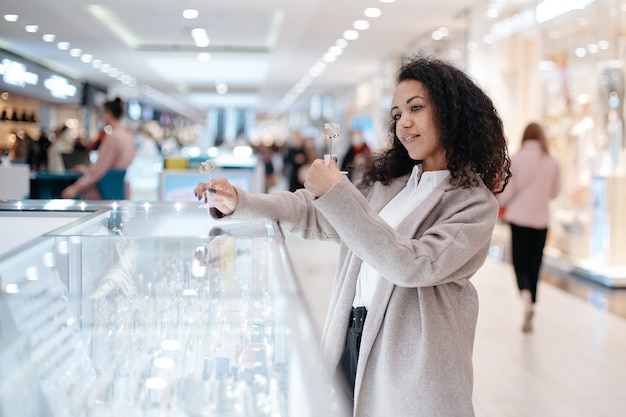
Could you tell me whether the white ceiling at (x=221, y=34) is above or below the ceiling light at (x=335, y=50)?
below

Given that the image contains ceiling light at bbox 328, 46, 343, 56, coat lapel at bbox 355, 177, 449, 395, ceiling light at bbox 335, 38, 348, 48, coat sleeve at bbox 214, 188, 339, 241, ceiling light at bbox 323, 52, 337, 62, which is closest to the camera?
coat lapel at bbox 355, 177, 449, 395

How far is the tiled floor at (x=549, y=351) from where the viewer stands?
13.2ft

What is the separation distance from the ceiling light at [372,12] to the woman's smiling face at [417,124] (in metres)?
8.26

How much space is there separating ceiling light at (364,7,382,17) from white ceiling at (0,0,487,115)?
9cm

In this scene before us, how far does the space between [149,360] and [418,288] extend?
67cm

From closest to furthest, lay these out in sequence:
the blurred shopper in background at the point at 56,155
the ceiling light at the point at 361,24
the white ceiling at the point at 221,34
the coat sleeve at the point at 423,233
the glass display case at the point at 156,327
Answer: the glass display case at the point at 156,327 < the coat sleeve at the point at 423,233 < the white ceiling at the point at 221,34 < the blurred shopper in background at the point at 56,155 < the ceiling light at the point at 361,24

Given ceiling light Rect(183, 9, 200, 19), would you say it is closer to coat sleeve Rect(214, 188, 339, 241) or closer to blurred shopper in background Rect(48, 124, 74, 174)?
blurred shopper in background Rect(48, 124, 74, 174)

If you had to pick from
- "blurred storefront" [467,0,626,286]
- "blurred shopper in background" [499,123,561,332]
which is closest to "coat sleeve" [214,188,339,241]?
"blurred shopper in background" [499,123,561,332]

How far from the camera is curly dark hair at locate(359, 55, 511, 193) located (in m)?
1.89

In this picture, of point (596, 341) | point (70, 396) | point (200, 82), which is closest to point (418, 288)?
point (70, 396)

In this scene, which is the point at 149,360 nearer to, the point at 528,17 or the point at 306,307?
the point at 306,307

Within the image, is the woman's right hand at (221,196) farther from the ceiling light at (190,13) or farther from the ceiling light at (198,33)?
the ceiling light at (198,33)

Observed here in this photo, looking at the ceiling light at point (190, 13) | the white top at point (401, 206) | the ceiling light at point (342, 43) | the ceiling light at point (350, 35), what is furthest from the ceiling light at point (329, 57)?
the white top at point (401, 206)

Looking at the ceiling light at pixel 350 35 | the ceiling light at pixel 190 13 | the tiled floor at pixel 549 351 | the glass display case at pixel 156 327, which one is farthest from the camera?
the ceiling light at pixel 350 35
